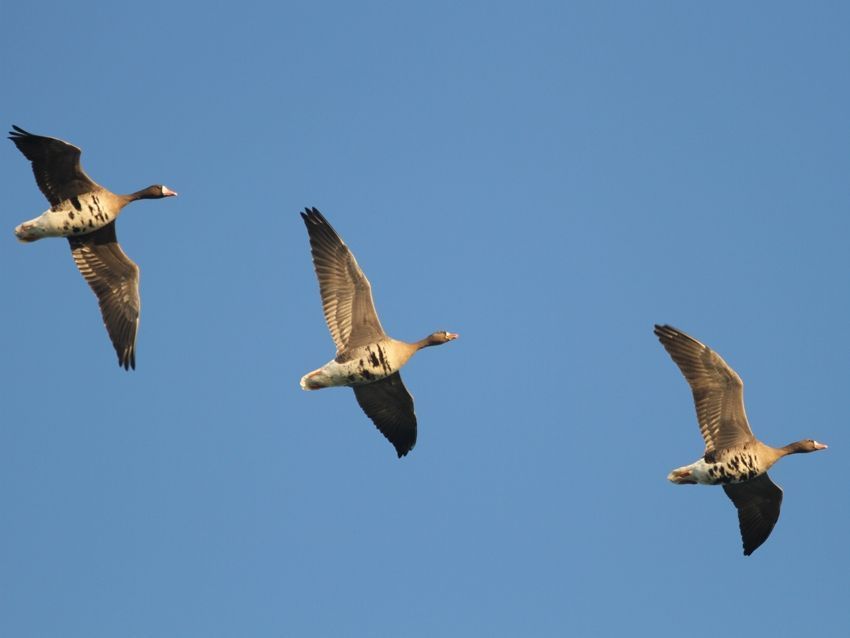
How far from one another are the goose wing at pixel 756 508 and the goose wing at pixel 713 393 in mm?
1191

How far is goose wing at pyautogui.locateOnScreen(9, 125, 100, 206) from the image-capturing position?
92.8 feet

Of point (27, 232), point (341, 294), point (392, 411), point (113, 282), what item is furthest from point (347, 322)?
point (27, 232)

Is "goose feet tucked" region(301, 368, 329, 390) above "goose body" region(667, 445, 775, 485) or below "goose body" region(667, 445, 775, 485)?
above

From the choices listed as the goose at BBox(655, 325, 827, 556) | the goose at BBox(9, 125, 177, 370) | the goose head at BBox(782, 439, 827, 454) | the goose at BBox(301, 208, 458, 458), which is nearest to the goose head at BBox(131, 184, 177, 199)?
the goose at BBox(9, 125, 177, 370)

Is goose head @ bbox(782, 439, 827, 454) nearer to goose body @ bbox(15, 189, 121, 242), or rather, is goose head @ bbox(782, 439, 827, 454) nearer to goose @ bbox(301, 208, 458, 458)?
goose @ bbox(301, 208, 458, 458)

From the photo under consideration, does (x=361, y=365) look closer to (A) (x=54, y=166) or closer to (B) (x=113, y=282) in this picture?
(B) (x=113, y=282)

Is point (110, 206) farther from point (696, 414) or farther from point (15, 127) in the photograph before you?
point (696, 414)

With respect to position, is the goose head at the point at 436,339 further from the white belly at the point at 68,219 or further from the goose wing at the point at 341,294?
the white belly at the point at 68,219

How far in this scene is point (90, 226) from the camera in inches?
1172

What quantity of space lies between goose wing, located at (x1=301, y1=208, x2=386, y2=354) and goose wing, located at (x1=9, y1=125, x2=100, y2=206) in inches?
192

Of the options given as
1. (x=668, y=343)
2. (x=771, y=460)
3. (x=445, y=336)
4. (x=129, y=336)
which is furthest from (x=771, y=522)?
(x=129, y=336)

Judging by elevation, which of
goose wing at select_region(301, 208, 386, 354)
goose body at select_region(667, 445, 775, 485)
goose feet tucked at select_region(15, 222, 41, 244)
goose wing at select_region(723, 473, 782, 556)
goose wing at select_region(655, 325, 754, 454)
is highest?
goose feet tucked at select_region(15, 222, 41, 244)

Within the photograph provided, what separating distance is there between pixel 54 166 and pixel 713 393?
14.4 metres

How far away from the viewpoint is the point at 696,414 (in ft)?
94.3
